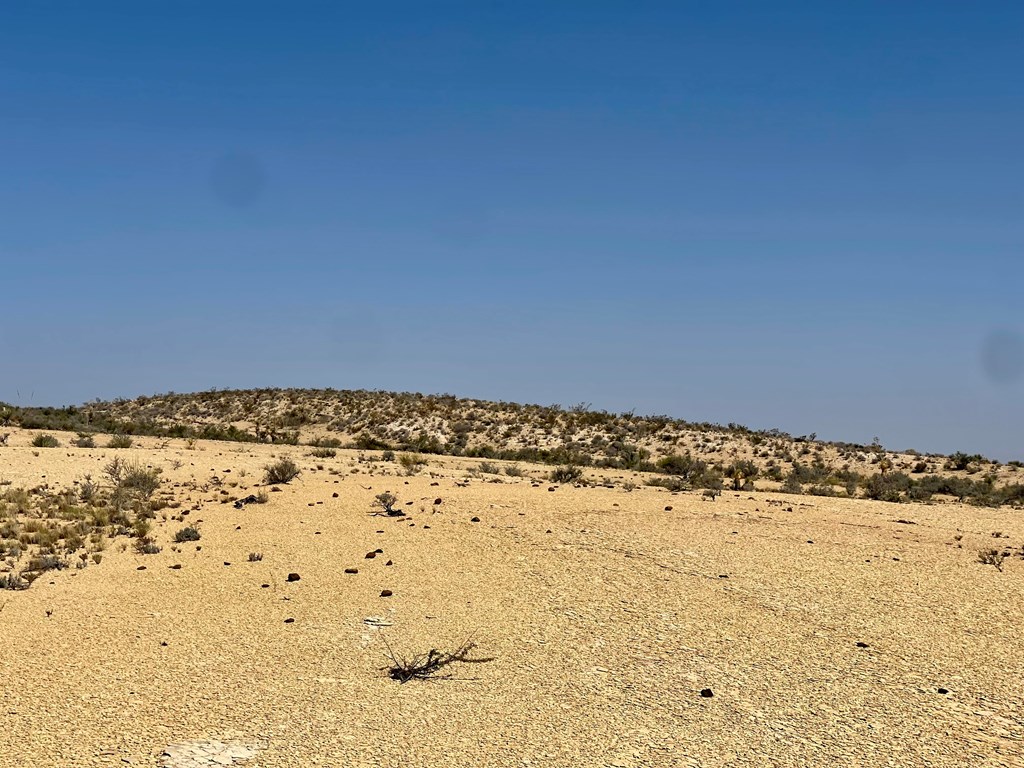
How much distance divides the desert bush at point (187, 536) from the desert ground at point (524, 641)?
289 mm

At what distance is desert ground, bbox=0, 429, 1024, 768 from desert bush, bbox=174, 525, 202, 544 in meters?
0.29

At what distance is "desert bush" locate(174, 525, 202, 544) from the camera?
14.4 meters

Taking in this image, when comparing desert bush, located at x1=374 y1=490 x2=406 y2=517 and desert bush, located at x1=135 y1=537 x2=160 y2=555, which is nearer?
desert bush, located at x1=135 y1=537 x2=160 y2=555

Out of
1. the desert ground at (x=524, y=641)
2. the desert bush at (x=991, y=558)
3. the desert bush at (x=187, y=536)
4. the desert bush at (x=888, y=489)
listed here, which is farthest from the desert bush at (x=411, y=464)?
the desert bush at (x=991, y=558)

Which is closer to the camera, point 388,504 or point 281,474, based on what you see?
point 388,504

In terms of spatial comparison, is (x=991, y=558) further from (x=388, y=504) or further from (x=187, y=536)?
(x=187, y=536)

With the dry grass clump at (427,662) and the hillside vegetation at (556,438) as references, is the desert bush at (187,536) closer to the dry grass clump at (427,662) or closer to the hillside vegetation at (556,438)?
the dry grass clump at (427,662)

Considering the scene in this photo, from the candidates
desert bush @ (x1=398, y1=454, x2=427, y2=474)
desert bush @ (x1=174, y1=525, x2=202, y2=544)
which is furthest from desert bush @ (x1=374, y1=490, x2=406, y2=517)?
desert bush @ (x1=398, y1=454, x2=427, y2=474)

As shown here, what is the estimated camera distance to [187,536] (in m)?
14.4

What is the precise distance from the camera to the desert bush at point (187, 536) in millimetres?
14375

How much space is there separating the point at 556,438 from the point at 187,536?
Result: 106ft

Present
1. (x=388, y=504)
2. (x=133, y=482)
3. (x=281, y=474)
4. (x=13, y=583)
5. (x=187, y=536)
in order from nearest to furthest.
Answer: (x=13, y=583) → (x=187, y=536) → (x=388, y=504) → (x=133, y=482) → (x=281, y=474)

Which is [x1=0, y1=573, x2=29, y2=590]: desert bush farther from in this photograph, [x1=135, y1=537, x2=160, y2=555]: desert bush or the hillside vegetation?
the hillside vegetation

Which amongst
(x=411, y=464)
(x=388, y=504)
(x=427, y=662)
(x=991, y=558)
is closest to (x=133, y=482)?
(x=388, y=504)
